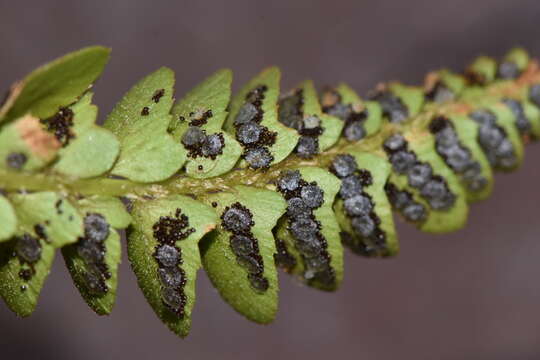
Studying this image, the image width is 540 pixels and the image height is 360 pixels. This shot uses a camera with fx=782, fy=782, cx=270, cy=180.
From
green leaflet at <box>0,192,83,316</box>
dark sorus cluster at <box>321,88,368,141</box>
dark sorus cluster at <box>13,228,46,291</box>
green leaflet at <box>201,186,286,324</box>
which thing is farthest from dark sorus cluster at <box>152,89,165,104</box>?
dark sorus cluster at <box>321,88,368,141</box>

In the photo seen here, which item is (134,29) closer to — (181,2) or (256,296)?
(181,2)

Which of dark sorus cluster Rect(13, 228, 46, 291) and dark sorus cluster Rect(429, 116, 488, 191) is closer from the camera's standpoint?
dark sorus cluster Rect(13, 228, 46, 291)

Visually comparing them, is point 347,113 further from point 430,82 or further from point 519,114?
point 519,114

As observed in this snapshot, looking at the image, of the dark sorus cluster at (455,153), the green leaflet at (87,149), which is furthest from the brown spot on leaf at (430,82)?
the green leaflet at (87,149)

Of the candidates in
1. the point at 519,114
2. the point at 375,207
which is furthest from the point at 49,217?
the point at 519,114

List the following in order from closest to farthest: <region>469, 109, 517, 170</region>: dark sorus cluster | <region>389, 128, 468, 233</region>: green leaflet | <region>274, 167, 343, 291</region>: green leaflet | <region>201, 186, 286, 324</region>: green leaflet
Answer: <region>201, 186, 286, 324</region>: green leaflet
<region>274, 167, 343, 291</region>: green leaflet
<region>389, 128, 468, 233</region>: green leaflet
<region>469, 109, 517, 170</region>: dark sorus cluster

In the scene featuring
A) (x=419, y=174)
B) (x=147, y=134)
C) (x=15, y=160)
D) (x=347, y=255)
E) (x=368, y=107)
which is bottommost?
(x=15, y=160)

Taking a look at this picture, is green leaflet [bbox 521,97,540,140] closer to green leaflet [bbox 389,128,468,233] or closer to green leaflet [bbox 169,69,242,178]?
green leaflet [bbox 389,128,468,233]
